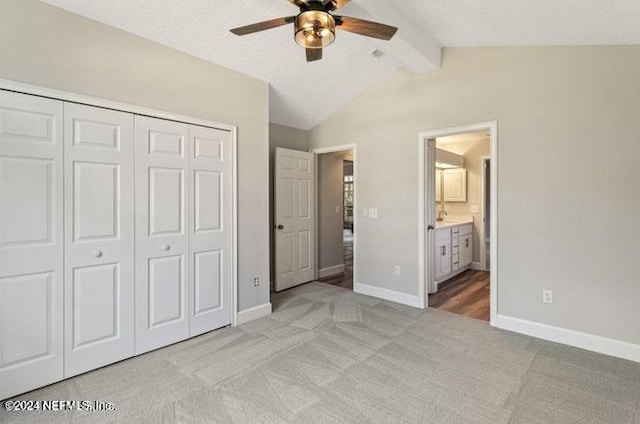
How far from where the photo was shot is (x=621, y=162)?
261cm

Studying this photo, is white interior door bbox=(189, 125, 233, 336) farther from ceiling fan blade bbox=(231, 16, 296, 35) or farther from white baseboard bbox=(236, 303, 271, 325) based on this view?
ceiling fan blade bbox=(231, 16, 296, 35)

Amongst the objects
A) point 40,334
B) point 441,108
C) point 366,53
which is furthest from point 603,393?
point 40,334

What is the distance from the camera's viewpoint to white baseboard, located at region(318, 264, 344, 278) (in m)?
5.27

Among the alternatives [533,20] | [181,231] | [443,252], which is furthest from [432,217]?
[181,231]

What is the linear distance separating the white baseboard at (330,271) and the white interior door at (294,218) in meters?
0.29

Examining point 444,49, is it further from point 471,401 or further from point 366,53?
point 471,401

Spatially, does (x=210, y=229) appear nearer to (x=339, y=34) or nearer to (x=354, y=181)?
(x=354, y=181)

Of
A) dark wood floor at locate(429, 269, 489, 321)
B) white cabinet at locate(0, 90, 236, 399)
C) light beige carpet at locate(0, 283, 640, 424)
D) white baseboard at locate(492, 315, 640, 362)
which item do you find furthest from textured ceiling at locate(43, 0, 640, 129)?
dark wood floor at locate(429, 269, 489, 321)

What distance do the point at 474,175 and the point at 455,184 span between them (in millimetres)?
371

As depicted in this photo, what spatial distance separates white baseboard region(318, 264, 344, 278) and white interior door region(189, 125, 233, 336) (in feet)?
7.22

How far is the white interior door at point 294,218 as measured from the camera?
4.48m

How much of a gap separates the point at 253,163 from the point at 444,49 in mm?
2570

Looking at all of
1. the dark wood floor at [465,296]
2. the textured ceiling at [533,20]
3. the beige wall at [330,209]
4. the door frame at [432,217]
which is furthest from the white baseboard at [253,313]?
the textured ceiling at [533,20]

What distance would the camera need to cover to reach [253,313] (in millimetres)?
3445
